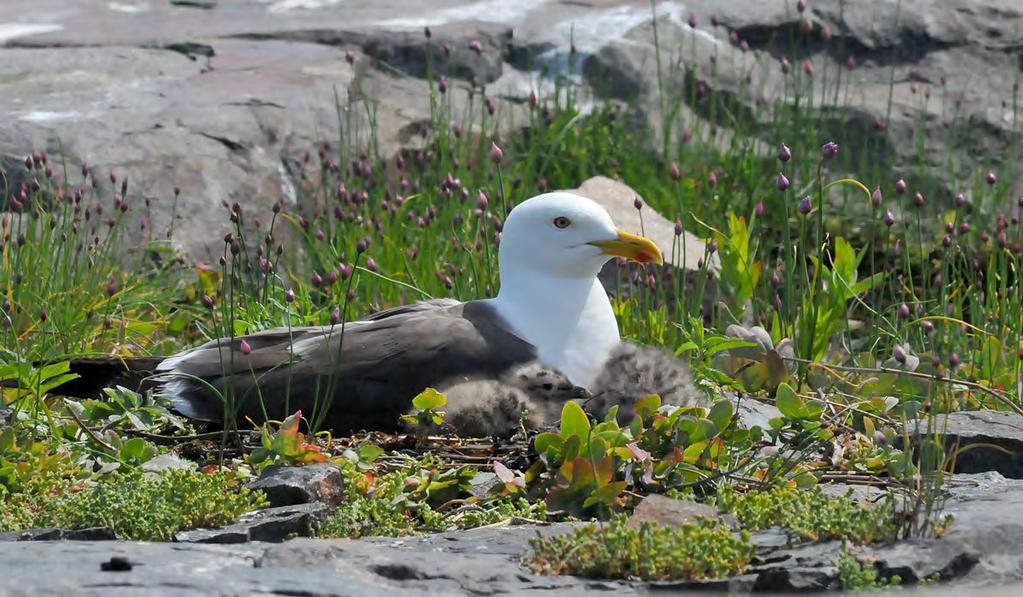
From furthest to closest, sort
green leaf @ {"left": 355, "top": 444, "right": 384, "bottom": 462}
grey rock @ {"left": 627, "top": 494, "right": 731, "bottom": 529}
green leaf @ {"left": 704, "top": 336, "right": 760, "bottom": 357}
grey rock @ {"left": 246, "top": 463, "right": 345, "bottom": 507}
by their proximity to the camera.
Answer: green leaf @ {"left": 704, "top": 336, "right": 760, "bottom": 357} → green leaf @ {"left": 355, "top": 444, "right": 384, "bottom": 462} → grey rock @ {"left": 246, "top": 463, "right": 345, "bottom": 507} → grey rock @ {"left": 627, "top": 494, "right": 731, "bottom": 529}

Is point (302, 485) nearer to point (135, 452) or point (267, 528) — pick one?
point (267, 528)

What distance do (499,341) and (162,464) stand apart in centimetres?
117

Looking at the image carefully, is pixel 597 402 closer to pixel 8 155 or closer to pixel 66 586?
pixel 66 586

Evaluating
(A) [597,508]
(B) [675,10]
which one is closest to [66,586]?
(A) [597,508]

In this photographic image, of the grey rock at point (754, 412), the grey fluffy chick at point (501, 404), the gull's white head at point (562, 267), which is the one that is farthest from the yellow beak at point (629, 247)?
the grey fluffy chick at point (501, 404)

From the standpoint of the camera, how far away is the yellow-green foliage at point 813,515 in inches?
142

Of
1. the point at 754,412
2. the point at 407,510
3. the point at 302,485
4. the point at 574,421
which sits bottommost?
the point at 754,412

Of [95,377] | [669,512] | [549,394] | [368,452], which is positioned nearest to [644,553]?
[669,512]

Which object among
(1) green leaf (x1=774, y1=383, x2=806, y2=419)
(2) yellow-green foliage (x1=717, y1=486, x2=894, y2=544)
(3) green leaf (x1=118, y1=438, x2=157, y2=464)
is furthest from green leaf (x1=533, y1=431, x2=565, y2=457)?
(3) green leaf (x1=118, y1=438, x2=157, y2=464)

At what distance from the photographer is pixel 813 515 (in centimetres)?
370

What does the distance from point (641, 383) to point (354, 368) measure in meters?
0.91

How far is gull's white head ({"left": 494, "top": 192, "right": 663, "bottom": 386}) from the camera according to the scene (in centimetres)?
550

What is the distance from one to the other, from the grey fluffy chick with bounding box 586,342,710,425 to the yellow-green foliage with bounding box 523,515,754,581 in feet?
4.75

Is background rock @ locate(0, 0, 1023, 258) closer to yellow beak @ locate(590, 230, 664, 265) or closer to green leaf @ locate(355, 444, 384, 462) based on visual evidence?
yellow beak @ locate(590, 230, 664, 265)
